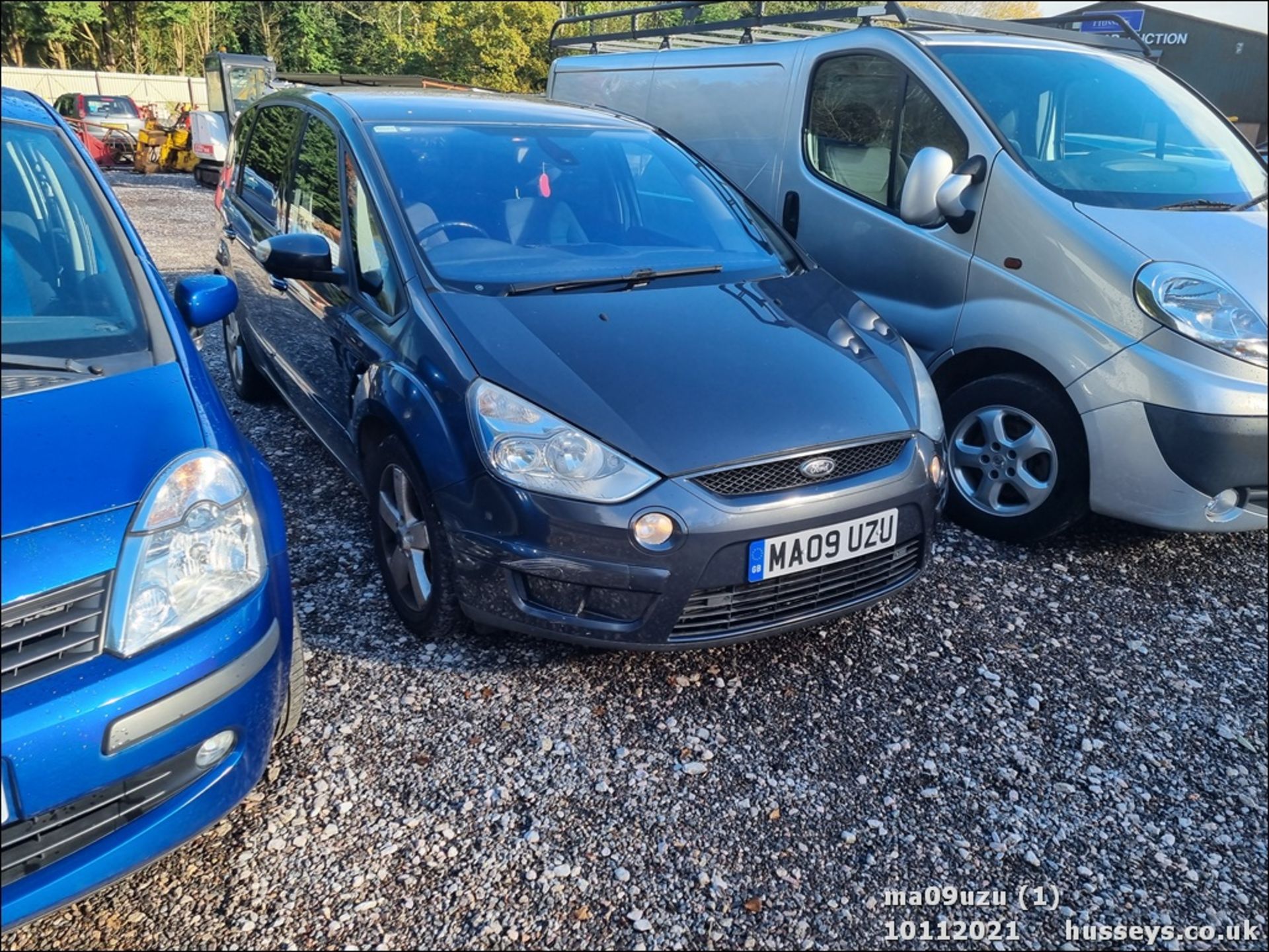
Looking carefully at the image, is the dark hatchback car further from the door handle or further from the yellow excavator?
the yellow excavator

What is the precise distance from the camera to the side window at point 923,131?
391 centimetres

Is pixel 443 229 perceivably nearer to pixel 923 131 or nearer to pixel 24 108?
pixel 24 108

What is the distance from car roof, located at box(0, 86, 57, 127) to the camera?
2.62 meters

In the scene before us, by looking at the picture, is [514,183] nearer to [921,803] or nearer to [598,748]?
[598,748]

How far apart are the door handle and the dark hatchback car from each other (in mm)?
946

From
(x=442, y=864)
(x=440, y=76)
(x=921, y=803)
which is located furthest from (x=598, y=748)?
(x=440, y=76)

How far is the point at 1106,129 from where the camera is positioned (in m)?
4.05

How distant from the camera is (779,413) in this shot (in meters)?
2.63

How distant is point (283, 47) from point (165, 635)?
38.9m

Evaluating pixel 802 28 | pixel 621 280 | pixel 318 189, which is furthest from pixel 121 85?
pixel 621 280

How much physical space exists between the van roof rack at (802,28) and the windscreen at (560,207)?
166 centimetres

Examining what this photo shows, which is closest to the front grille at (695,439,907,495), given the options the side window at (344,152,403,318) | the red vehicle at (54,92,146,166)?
the side window at (344,152,403,318)

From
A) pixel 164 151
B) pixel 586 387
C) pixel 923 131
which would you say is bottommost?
pixel 586 387

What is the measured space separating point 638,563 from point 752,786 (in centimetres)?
64
